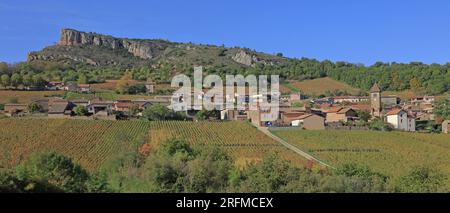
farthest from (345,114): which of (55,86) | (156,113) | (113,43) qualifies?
(113,43)

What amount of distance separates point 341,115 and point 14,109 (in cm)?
3295

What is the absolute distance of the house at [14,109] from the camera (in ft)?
171

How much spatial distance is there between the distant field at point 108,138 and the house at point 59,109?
16.4ft

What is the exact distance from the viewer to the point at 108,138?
127 ft

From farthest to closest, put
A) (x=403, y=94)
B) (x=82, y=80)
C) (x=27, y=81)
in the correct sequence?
1. (x=403, y=94)
2. (x=82, y=80)
3. (x=27, y=81)

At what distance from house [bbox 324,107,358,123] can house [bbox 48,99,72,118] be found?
26.5m

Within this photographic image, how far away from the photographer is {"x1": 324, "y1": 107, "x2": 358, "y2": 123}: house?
6066 centimetres

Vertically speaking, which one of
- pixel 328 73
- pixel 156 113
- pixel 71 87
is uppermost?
pixel 328 73

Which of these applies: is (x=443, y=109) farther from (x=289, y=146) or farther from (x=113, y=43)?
(x=113, y=43)

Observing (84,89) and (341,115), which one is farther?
(84,89)

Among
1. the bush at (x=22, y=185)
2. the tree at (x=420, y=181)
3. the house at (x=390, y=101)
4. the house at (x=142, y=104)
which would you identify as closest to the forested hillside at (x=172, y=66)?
the house at (x=390, y=101)
